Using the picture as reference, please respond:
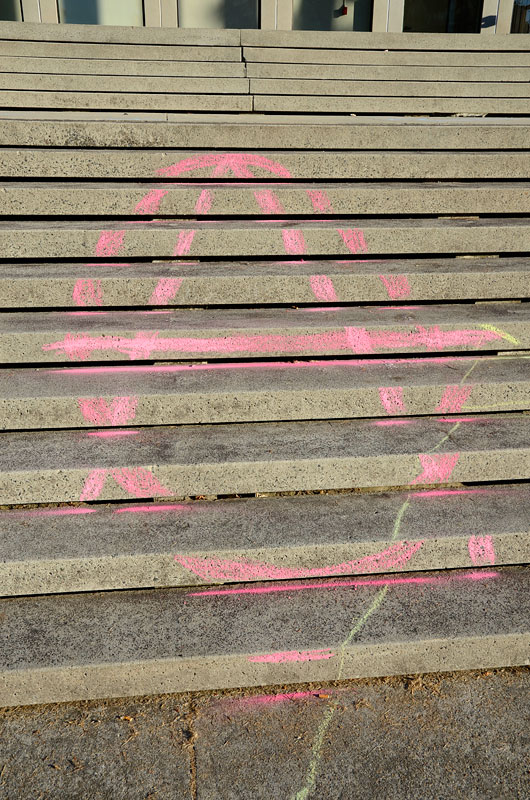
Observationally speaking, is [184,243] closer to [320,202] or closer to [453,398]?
[320,202]

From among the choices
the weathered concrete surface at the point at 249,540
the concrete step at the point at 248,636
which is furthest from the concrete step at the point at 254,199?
the concrete step at the point at 248,636

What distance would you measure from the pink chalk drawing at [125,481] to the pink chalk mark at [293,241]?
5.88 ft

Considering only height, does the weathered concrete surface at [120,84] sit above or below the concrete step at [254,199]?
above

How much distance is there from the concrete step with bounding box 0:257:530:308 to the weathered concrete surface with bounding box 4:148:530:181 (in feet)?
2.49

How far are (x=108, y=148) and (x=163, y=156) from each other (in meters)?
0.49

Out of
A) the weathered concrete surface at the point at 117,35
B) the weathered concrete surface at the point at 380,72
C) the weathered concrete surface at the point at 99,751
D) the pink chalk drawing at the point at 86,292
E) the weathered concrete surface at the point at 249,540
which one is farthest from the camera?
the weathered concrete surface at the point at 117,35

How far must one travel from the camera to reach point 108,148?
4.32 metres

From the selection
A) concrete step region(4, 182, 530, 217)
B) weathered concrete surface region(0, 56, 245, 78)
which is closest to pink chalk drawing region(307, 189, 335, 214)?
concrete step region(4, 182, 530, 217)

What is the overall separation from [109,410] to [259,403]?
761 mm

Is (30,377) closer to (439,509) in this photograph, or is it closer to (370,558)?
(370,558)

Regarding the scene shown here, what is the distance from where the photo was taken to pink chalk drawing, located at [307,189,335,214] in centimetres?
405

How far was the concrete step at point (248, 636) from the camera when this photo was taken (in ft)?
7.59

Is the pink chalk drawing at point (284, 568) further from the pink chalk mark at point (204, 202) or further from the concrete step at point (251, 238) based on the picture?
the pink chalk mark at point (204, 202)

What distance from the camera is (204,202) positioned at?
13.1ft
